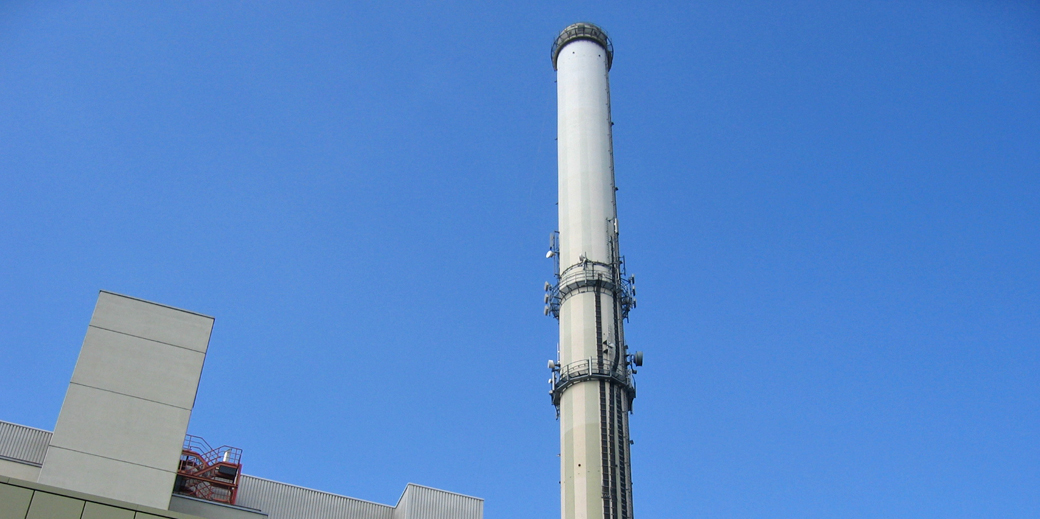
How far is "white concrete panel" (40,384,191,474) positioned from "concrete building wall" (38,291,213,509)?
0.05 metres

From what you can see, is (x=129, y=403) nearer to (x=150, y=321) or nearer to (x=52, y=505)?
(x=150, y=321)

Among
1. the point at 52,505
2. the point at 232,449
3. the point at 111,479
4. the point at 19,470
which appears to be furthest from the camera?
the point at 232,449

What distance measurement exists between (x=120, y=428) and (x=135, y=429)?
76 cm

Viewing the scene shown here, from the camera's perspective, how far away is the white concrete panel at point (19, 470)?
166 ft

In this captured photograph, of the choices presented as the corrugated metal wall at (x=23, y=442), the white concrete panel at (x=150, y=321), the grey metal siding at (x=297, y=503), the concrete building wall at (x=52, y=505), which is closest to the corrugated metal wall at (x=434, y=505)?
the grey metal siding at (x=297, y=503)

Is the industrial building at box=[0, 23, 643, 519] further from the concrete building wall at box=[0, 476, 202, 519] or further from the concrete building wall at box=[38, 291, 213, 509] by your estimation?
the concrete building wall at box=[0, 476, 202, 519]

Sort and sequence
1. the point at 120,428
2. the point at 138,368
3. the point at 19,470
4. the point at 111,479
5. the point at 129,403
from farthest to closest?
the point at 138,368 → the point at 129,403 → the point at 120,428 → the point at 19,470 → the point at 111,479

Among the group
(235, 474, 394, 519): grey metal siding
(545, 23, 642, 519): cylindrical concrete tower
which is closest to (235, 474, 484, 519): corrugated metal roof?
(235, 474, 394, 519): grey metal siding

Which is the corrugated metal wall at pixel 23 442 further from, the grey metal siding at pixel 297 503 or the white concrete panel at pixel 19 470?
the grey metal siding at pixel 297 503

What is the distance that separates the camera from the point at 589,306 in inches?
2454

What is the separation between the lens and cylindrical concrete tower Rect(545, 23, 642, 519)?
56169 mm

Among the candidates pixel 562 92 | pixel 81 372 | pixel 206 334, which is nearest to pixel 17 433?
pixel 81 372

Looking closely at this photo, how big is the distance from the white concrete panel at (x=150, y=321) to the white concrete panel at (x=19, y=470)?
8198 millimetres

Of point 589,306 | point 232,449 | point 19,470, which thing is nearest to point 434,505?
point 232,449
